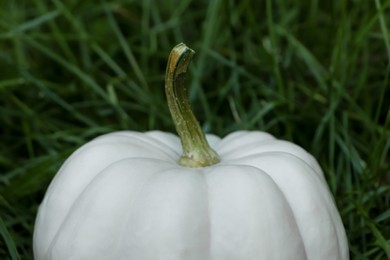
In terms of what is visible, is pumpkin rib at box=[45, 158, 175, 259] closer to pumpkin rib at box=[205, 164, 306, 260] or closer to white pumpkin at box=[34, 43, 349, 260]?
white pumpkin at box=[34, 43, 349, 260]

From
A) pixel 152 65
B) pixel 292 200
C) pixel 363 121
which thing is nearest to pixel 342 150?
pixel 363 121

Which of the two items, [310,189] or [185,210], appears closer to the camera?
[185,210]

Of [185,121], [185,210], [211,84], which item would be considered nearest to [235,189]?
[185,210]

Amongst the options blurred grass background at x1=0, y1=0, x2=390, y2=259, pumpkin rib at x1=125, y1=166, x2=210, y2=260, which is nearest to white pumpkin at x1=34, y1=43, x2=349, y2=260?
pumpkin rib at x1=125, y1=166, x2=210, y2=260

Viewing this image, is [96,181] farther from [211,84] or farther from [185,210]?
[211,84]

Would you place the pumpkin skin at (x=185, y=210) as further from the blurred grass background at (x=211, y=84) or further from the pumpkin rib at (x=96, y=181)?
the blurred grass background at (x=211, y=84)

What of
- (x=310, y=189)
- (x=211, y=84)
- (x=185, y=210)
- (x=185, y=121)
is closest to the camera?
(x=185, y=210)

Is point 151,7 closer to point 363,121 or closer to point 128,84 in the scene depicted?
point 128,84

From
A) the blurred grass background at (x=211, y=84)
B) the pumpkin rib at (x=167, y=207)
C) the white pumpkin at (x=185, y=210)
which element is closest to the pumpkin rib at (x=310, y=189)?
the white pumpkin at (x=185, y=210)

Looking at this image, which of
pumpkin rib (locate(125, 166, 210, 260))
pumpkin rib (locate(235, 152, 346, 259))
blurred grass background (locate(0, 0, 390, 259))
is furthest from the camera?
blurred grass background (locate(0, 0, 390, 259))
